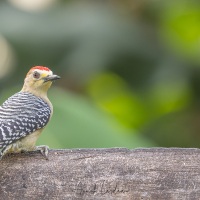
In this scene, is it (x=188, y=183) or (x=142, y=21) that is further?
(x=142, y=21)

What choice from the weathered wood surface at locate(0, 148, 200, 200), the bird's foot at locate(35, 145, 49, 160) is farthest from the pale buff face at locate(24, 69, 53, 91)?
the weathered wood surface at locate(0, 148, 200, 200)

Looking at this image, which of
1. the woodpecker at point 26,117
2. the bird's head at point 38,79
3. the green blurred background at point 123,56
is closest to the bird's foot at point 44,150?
the woodpecker at point 26,117

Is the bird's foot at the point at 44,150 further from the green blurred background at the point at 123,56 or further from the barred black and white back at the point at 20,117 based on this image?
the green blurred background at the point at 123,56

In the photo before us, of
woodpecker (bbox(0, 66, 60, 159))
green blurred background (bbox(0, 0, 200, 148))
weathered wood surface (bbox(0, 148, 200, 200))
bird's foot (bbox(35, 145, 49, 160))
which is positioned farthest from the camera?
green blurred background (bbox(0, 0, 200, 148))

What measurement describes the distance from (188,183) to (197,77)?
500cm

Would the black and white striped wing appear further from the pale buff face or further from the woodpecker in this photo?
the pale buff face

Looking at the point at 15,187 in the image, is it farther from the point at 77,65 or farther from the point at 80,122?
the point at 77,65

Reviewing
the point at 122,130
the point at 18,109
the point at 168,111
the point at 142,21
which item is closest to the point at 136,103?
the point at 168,111

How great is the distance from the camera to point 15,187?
6.17 meters

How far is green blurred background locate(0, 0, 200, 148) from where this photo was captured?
34.9 ft

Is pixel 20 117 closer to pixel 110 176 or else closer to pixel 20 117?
pixel 20 117

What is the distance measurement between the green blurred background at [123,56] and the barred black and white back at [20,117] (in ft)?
9.34

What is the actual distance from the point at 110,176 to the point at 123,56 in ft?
16.3

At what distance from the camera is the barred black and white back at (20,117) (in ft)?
21.6
